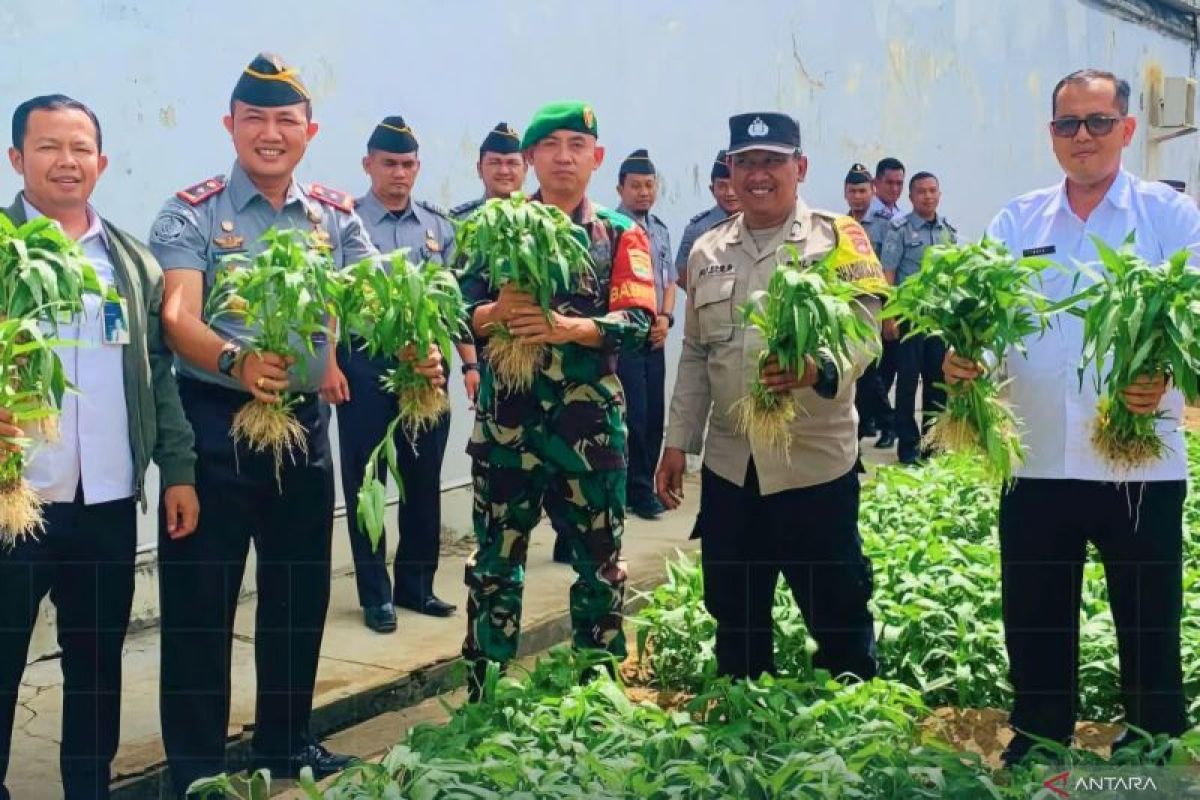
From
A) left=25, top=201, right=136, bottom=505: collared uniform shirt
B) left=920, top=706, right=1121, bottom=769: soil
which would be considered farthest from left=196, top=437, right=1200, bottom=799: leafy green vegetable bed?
left=25, top=201, right=136, bottom=505: collared uniform shirt

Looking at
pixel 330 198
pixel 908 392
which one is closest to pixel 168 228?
pixel 330 198

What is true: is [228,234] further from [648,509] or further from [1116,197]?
[648,509]

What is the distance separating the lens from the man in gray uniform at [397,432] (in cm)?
637

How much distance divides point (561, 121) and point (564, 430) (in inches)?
38.7

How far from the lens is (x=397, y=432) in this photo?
648 cm

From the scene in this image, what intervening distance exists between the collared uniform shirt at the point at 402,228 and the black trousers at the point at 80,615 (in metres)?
2.61

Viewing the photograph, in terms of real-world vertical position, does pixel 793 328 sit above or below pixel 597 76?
below

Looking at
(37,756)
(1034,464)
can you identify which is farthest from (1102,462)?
(37,756)

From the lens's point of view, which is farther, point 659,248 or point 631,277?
point 659,248

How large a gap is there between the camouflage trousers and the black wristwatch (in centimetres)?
Answer: 94

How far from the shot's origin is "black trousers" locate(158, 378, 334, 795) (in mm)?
4402

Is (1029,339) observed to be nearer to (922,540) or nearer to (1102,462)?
(1102,462)

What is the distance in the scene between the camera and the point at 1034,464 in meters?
4.20

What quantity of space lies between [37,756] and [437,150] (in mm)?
4119
